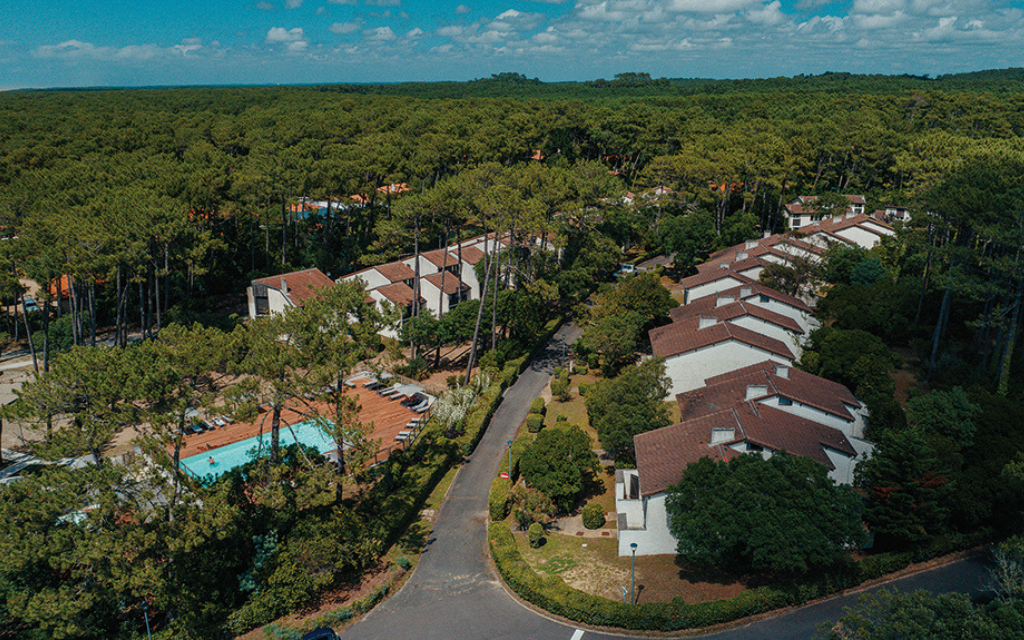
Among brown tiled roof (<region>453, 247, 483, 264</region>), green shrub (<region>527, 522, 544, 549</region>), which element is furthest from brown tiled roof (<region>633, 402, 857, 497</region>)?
brown tiled roof (<region>453, 247, 483, 264</region>)

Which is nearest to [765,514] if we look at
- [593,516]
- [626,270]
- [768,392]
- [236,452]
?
[593,516]

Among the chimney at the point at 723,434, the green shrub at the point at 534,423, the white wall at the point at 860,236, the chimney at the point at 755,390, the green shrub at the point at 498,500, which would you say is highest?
the white wall at the point at 860,236

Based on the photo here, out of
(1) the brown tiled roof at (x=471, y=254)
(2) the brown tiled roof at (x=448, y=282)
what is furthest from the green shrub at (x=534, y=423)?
(1) the brown tiled roof at (x=471, y=254)

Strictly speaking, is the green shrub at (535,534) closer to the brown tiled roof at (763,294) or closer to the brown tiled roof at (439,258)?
the brown tiled roof at (763,294)

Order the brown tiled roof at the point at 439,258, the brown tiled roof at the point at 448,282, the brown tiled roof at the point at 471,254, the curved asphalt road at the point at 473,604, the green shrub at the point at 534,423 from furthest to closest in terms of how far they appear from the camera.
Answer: the brown tiled roof at the point at 471,254 < the brown tiled roof at the point at 439,258 < the brown tiled roof at the point at 448,282 < the green shrub at the point at 534,423 < the curved asphalt road at the point at 473,604

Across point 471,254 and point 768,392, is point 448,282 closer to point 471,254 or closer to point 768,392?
point 471,254

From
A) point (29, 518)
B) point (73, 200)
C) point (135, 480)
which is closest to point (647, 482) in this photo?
point (135, 480)
